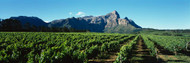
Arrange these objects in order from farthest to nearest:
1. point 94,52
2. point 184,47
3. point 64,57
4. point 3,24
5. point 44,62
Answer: point 3,24 → point 184,47 → point 94,52 → point 64,57 → point 44,62

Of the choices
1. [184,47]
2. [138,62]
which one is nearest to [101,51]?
[138,62]

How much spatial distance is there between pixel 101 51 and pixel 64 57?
824 cm

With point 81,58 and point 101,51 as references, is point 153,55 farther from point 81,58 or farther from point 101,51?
point 81,58

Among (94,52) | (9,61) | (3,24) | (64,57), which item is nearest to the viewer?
(9,61)

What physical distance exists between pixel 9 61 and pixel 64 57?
3.92 m

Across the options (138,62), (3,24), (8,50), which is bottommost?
(138,62)

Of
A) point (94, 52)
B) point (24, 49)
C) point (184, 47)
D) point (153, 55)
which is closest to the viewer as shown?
point (24, 49)

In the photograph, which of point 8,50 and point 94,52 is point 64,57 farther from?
point 8,50

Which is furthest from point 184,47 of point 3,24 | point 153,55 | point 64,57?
point 3,24

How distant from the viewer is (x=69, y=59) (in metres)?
9.18

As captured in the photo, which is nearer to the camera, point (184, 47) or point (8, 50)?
point (8, 50)

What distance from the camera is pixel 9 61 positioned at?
776cm

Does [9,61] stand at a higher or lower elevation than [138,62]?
higher

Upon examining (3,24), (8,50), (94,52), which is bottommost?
→ (94,52)
